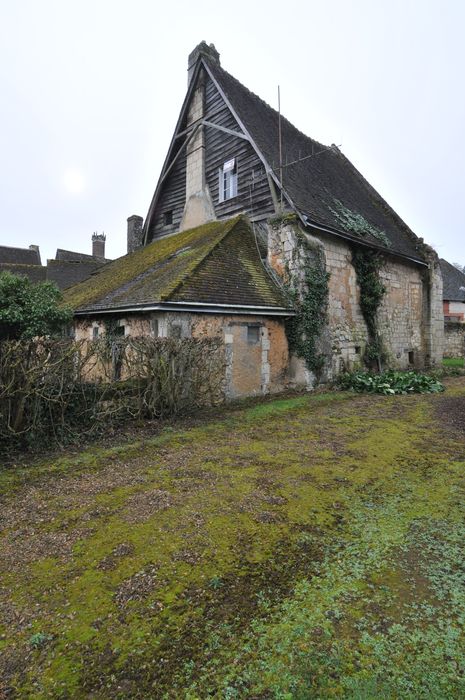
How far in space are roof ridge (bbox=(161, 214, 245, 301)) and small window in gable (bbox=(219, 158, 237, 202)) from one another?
129 cm

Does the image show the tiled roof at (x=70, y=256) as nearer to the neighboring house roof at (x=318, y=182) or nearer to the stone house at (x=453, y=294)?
the neighboring house roof at (x=318, y=182)

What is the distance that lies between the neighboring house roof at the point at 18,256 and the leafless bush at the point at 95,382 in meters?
34.7

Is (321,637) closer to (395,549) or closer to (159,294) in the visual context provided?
(395,549)

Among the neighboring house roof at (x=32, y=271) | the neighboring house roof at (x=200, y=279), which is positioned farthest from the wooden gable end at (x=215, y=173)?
the neighboring house roof at (x=32, y=271)

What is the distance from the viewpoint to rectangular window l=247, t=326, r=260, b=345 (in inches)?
441

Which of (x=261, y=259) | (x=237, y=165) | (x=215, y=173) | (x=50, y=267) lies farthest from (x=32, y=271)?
(x=261, y=259)

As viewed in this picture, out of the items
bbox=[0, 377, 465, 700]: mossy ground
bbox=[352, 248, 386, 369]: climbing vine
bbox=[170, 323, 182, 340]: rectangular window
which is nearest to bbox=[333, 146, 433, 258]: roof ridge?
bbox=[352, 248, 386, 369]: climbing vine

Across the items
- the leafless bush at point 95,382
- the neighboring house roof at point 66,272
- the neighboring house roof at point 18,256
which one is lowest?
the leafless bush at point 95,382

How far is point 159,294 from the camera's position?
9859mm

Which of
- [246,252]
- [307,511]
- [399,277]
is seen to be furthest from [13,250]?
[307,511]

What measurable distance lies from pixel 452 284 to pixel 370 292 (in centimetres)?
2584

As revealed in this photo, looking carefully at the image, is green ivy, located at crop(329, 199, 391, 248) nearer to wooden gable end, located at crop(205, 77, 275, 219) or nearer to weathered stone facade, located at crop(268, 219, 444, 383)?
weathered stone facade, located at crop(268, 219, 444, 383)

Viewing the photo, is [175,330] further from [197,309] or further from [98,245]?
[98,245]

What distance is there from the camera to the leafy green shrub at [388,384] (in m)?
12.4
